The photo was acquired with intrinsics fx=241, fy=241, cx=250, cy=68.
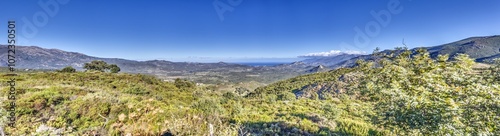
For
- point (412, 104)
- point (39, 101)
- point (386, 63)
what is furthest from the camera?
point (39, 101)

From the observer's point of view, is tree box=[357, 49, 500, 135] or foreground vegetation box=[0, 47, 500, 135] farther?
foreground vegetation box=[0, 47, 500, 135]

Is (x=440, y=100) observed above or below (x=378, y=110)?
above

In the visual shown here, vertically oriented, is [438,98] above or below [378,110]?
above

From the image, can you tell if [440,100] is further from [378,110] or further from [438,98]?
[378,110]

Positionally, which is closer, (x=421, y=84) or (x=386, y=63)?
(x=421, y=84)

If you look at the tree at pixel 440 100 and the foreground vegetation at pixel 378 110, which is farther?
the foreground vegetation at pixel 378 110

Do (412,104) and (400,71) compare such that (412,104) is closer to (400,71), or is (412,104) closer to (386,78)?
(400,71)

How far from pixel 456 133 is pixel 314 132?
5.49 metres

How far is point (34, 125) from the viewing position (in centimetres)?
783

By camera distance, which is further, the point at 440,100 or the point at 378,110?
the point at 378,110

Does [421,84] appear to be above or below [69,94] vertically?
above

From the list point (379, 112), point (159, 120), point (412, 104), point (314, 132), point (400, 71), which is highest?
point (400, 71)

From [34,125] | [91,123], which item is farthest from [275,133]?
[34,125]

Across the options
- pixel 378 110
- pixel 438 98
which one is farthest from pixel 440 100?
pixel 378 110
